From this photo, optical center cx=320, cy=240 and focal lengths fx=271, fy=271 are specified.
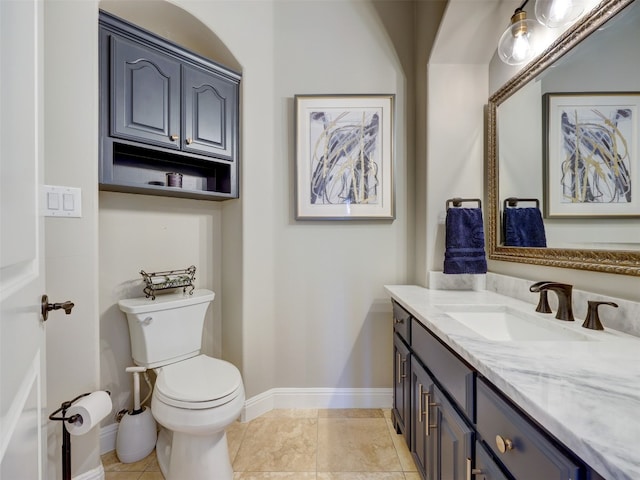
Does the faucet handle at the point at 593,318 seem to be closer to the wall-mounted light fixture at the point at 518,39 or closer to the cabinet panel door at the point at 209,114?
the wall-mounted light fixture at the point at 518,39

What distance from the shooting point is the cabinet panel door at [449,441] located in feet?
2.68

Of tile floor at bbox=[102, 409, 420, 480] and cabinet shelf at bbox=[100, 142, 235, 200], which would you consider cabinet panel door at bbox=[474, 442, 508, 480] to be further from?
cabinet shelf at bbox=[100, 142, 235, 200]

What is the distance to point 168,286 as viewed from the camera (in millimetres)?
1530

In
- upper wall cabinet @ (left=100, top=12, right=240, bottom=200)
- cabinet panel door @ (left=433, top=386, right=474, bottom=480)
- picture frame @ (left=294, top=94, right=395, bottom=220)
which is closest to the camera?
cabinet panel door @ (left=433, top=386, right=474, bottom=480)

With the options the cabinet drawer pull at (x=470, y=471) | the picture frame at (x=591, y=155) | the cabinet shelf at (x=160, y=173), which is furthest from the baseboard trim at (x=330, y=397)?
the picture frame at (x=591, y=155)

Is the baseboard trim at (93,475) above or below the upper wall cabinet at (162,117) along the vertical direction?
below

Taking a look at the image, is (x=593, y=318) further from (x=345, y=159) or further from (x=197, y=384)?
(x=197, y=384)

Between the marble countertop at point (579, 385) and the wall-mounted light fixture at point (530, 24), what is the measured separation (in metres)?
1.17

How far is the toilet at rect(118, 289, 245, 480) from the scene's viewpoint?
1.16 m

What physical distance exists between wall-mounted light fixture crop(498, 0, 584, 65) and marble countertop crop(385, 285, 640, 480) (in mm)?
1168

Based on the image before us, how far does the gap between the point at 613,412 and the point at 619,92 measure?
1.11 m

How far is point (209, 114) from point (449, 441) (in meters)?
1.93

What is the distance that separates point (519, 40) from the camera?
123cm

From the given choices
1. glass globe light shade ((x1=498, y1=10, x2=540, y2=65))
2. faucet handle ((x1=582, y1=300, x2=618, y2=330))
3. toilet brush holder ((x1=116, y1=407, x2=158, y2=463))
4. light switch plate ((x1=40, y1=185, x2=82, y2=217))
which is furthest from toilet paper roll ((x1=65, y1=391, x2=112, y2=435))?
glass globe light shade ((x1=498, y1=10, x2=540, y2=65))
